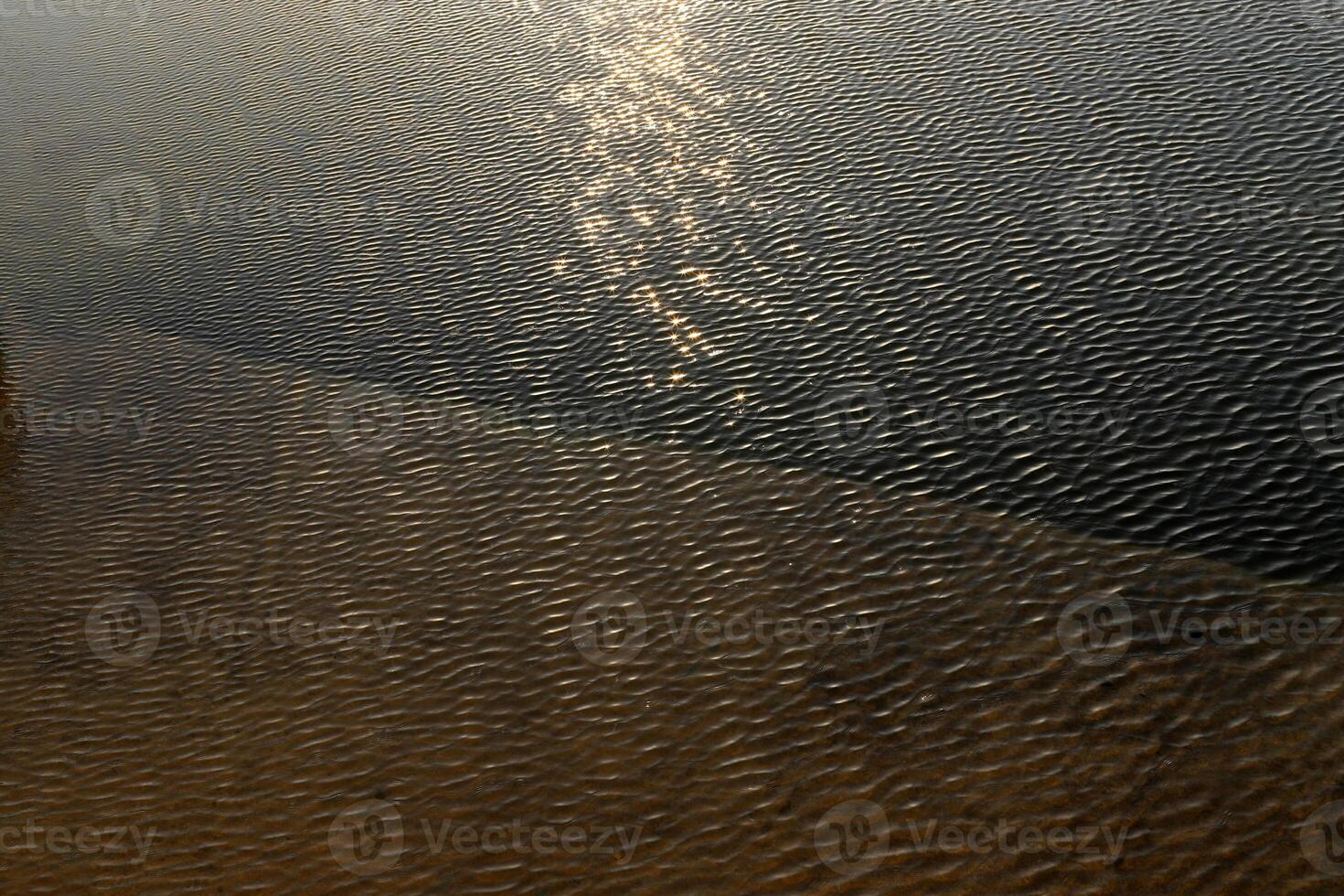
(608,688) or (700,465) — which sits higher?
(700,465)

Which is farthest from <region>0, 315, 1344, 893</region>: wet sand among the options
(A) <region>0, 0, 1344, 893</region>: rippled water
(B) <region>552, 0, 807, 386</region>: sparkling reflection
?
(B) <region>552, 0, 807, 386</region>: sparkling reflection

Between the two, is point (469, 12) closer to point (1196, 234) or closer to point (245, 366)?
point (245, 366)

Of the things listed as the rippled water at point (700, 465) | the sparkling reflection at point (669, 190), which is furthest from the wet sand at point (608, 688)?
the sparkling reflection at point (669, 190)

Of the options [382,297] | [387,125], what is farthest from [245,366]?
[387,125]

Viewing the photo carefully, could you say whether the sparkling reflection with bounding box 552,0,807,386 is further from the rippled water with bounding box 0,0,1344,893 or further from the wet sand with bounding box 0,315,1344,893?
the wet sand with bounding box 0,315,1344,893

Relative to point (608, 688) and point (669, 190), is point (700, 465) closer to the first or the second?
point (608, 688)

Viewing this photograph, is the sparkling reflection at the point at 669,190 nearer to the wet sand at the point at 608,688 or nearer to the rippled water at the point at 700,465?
the rippled water at the point at 700,465

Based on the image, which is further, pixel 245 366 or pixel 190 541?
pixel 245 366

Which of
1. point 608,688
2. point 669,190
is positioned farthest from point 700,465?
point 669,190
